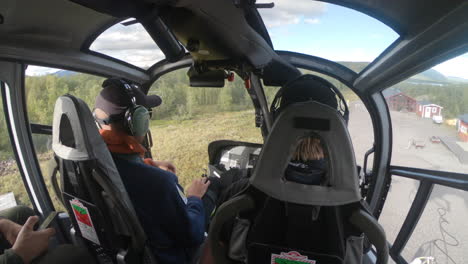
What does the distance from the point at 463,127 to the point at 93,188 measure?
2.33m

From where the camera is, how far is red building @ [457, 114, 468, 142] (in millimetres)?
1866

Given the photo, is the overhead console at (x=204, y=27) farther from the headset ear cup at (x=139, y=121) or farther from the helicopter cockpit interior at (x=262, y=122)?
the headset ear cup at (x=139, y=121)

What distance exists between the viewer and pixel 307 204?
93 centimetres

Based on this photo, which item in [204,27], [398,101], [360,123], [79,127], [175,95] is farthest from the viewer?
[175,95]

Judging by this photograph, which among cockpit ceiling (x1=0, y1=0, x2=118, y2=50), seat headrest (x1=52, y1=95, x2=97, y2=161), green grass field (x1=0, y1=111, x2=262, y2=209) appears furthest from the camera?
green grass field (x1=0, y1=111, x2=262, y2=209)

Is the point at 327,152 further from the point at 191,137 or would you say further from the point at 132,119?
the point at 191,137

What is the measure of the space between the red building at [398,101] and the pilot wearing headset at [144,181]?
2.05 metres

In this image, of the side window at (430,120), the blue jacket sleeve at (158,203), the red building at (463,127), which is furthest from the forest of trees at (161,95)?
the red building at (463,127)

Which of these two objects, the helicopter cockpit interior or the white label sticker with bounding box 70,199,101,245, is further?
the white label sticker with bounding box 70,199,101,245

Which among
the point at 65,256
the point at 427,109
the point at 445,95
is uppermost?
the point at 445,95

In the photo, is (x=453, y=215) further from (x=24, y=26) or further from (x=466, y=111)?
(x=24, y=26)

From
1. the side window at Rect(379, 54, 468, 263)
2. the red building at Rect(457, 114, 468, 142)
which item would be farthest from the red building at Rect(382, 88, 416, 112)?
the red building at Rect(457, 114, 468, 142)

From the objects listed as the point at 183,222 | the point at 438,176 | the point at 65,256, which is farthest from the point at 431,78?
the point at 65,256

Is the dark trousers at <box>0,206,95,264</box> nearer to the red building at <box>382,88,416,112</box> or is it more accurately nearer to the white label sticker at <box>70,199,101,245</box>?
the white label sticker at <box>70,199,101,245</box>
